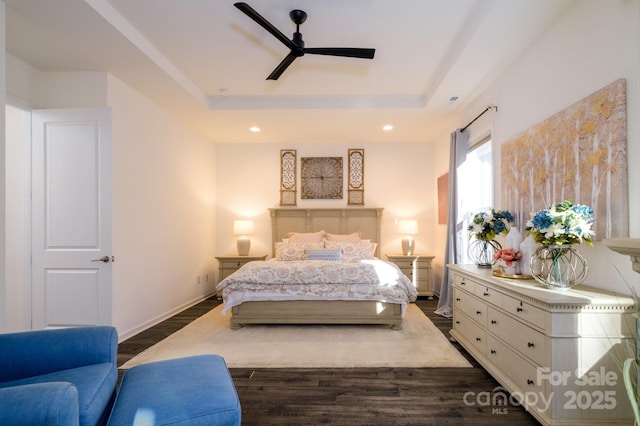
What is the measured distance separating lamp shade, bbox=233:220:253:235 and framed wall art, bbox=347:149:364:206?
71.3 inches

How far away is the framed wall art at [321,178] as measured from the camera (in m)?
5.59

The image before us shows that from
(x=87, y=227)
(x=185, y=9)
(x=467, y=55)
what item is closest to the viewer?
(x=185, y=9)

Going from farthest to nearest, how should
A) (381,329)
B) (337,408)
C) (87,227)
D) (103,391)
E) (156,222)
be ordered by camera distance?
(156,222)
(381,329)
(87,227)
(337,408)
(103,391)

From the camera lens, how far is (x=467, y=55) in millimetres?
2783

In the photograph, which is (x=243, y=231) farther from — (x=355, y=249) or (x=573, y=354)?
(x=573, y=354)

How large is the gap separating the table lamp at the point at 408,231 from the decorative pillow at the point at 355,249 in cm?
60

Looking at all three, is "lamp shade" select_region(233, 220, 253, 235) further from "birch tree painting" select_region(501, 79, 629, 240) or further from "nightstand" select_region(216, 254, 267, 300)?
"birch tree painting" select_region(501, 79, 629, 240)

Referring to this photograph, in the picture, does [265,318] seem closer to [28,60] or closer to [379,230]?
[379,230]

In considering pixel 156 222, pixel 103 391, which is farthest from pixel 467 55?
pixel 156 222

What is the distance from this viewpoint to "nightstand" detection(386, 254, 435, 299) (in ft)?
16.1

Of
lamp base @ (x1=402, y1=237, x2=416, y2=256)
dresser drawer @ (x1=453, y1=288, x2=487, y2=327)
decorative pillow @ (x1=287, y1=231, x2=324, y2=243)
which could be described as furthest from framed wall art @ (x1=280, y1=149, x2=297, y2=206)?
dresser drawer @ (x1=453, y1=288, x2=487, y2=327)

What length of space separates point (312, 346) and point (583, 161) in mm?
2702

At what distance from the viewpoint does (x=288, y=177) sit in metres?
5.62

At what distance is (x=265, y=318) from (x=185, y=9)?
10.2 ft
